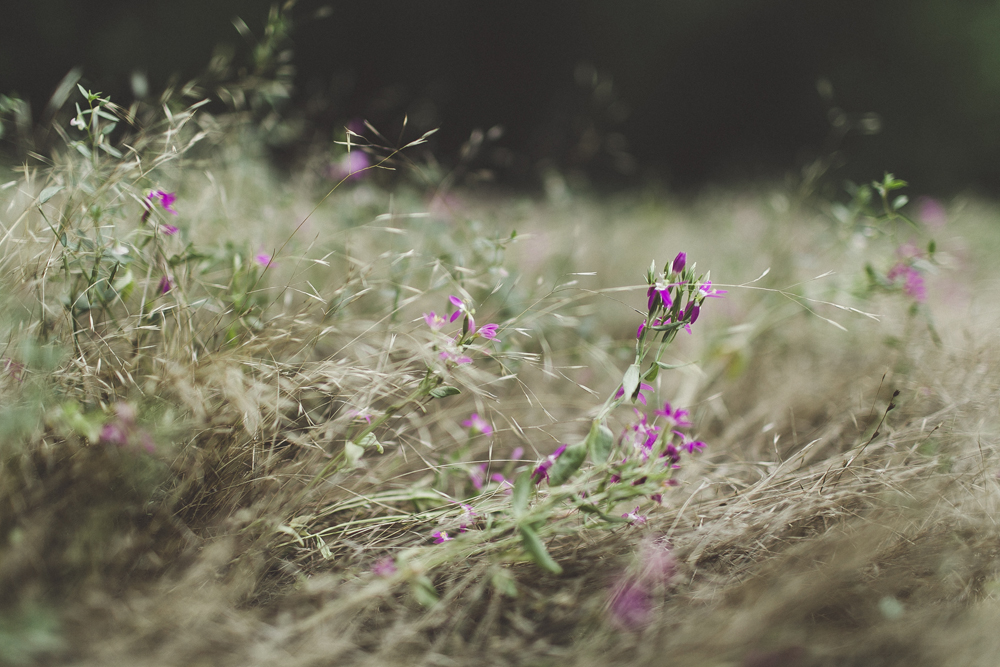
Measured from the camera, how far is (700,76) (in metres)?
5.12

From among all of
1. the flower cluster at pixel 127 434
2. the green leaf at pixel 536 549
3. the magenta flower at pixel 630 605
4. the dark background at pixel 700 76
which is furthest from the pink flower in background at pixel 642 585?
the dark background at pixel 700 76

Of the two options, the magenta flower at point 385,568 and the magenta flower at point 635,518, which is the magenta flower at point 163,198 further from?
the magenta flower at point 635,518

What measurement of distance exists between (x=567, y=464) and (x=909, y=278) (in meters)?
0.93

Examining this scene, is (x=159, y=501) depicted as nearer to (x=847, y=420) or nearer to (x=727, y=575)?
(x=727, y=575)

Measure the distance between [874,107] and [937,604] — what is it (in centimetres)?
549

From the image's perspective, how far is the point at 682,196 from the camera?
4.23 m

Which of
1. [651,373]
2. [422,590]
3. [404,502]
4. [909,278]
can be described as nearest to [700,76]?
[909,278]

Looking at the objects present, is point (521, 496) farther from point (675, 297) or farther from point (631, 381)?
point (675, 297)

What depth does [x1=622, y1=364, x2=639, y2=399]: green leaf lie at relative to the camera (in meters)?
0.76

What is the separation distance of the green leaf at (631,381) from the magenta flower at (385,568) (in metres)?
0.40

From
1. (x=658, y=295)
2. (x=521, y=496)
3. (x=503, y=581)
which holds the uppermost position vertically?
(x=658, y=295)

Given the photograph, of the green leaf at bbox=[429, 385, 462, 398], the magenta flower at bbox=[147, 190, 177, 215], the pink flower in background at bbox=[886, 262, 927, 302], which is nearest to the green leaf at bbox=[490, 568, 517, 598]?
the green leaf at bbox=[429, 385, 462, 398]

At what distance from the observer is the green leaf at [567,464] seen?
0.73 m

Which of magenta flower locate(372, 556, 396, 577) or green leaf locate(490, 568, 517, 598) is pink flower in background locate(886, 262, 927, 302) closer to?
green leaf locate(490, 568, 517, 598)
